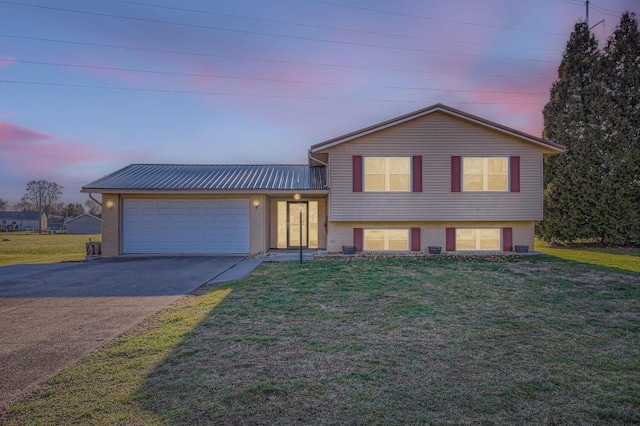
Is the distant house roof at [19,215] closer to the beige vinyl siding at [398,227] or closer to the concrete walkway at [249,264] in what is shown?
the concrete walkway at [249,264]

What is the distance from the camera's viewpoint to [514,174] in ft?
42.2

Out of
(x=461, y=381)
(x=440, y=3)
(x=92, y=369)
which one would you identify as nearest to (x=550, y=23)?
(x=440, y=3)

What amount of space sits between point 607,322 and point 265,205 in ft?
35.9

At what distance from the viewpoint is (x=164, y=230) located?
43.5 ft

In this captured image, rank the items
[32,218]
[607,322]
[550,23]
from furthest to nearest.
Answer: [32,218], [550,23], [607,322]

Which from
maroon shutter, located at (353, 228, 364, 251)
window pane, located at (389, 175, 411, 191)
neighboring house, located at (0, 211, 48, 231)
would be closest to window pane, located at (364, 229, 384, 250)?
maroon shutter, located at (353, 228, 364, 251)

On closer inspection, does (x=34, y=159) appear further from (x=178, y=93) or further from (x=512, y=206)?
(x=512, y=206)

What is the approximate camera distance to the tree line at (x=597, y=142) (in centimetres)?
1606

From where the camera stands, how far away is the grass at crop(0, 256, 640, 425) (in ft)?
8.44

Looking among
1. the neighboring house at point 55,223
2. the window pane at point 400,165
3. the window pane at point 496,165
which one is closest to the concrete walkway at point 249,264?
the window pane at point 400,165

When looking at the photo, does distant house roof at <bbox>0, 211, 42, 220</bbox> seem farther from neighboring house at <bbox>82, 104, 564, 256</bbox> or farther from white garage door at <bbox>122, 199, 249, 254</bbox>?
neighboring house at <bbox>82, 104, 564, 256</bbox>

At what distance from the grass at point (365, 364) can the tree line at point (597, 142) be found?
12583 millimetres

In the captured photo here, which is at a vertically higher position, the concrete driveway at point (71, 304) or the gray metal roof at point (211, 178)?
the gray metal roof at point (211, 178)

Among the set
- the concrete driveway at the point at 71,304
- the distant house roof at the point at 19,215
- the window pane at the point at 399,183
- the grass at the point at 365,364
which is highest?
the window pane at the point at 399,183
